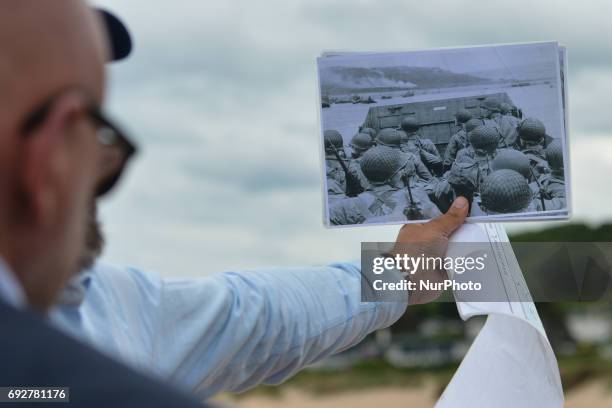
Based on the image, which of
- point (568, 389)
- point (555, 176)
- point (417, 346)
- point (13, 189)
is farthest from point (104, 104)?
point (417, 346)

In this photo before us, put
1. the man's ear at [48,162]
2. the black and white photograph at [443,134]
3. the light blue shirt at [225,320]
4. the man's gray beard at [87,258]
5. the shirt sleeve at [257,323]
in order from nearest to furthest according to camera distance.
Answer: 1. the man's ear at [48,162]
2. the man's gray beard at [87,258]
3. the light blue shirt at [225,320]
4. the shirt sleeve at [257,323]
5. the black and white photograph at [443,134]

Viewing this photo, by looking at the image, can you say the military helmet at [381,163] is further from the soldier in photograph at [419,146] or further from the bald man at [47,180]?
the bald man at [47,180]

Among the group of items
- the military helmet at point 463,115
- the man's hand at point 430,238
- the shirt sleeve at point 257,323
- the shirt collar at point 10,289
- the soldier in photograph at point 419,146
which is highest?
the military helmet at point 463,115

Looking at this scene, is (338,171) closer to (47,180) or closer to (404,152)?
(404,152)

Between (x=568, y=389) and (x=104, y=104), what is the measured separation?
82.0 feet

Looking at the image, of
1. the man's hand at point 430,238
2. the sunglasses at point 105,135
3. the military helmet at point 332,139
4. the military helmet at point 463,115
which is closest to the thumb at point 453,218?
the man's hand at point 430,238

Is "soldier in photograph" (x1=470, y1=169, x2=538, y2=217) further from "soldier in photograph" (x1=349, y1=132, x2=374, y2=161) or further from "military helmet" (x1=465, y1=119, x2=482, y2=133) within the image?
"soldier in photograph" (x1=349, y1=132, x2=374, y2=161)

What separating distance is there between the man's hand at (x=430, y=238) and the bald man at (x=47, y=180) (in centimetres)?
150

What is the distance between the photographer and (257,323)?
2293mm

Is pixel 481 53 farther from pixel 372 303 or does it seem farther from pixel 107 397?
pixel 107 397

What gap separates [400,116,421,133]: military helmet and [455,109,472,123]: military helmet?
0.36 ft

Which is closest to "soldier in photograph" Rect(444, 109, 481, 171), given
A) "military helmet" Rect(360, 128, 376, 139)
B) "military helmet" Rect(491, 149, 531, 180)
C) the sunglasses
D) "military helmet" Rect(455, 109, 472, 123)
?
"military helmet" Rect(455, 109, 472, 123)

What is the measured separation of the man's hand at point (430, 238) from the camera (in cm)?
259

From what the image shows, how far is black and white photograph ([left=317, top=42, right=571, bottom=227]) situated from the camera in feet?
8.37
